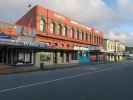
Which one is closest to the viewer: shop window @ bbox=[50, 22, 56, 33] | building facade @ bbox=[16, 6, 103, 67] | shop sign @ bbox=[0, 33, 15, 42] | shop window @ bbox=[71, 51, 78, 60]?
shop sign @ bbox=[0, 33, 15, 42]

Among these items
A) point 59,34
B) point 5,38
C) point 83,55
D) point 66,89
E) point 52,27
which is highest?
point 52,27

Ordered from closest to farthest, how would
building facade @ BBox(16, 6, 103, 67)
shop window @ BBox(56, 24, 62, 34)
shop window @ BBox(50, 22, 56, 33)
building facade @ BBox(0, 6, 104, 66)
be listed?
building facade @ BBox(0, 6, 104, 66) → building facade @ BBox(16, 6, 103, 67) → shop window @ BBox(50, 22, 56, 33) → shop window @ BBox(56, 24, 62, 34)

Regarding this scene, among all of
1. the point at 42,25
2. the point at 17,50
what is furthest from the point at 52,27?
the point at 17,50

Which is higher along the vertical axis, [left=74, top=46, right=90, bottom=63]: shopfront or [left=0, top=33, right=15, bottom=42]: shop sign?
[left=0, top=33, right=15, bottom=42]: shop sign

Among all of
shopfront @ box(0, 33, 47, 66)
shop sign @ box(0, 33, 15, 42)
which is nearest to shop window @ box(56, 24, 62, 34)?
shopfront @ box(0, 33, 47, 66)

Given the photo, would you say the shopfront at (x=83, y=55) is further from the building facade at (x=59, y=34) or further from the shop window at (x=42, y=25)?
the shop window at (x=42, y=25)

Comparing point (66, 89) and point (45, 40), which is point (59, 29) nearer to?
point (45, 40)

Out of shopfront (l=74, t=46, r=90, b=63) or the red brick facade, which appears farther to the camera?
shopfront (l=74, t=46, r=90, b=63)

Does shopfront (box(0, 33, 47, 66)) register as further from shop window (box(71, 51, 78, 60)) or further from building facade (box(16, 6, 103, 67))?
shop window (box(71, 51, 78, 60))

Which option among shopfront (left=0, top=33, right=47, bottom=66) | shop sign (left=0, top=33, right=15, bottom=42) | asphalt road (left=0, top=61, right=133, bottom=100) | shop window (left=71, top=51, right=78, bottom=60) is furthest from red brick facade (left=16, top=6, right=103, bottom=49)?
asphalt road (left=0, top=61, right=133, bottom=100)

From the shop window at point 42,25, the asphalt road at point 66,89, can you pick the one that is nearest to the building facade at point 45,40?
the shop window at point 42,25

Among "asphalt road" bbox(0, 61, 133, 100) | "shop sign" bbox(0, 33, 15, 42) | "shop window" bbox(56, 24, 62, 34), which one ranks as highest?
Answer: "shop window" bbox(56, 24, 62, 34)

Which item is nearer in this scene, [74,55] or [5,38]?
[5,38]

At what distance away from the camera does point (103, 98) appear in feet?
31.9
